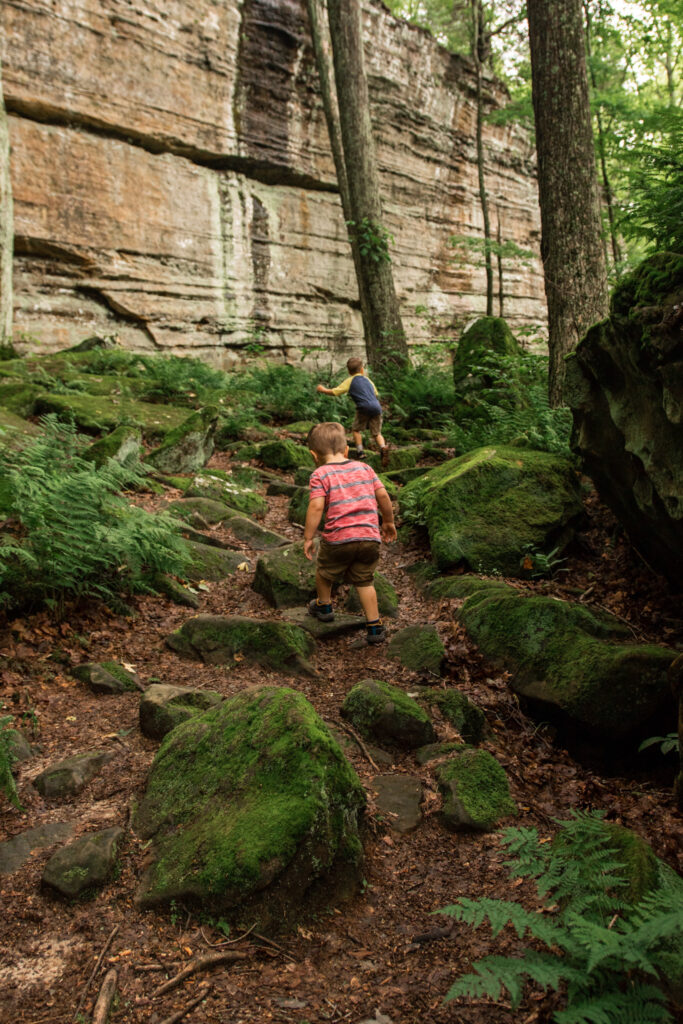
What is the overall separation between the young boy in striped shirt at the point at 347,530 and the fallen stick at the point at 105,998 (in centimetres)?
300

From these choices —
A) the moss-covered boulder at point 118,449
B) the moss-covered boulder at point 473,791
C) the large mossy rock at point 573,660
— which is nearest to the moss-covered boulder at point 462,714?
the moss-covered boulder at point 473,791

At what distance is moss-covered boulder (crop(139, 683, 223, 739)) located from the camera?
144 inches

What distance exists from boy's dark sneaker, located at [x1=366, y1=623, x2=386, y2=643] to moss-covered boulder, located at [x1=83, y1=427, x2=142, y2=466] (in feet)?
11.1

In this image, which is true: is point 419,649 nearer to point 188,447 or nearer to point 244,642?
point 244,642

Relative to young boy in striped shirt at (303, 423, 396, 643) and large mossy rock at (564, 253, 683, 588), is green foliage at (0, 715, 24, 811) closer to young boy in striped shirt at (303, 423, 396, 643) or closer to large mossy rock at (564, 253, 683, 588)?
young boy in striped shirt at (303, 423, 396, 643)

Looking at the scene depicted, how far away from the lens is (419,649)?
479 centimetres

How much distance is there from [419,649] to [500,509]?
1884 millimetres

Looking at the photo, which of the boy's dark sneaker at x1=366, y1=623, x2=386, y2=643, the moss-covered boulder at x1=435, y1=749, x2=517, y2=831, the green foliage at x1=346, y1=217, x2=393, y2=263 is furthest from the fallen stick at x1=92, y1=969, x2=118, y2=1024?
the green foliage at x1=346, y1=217, x2=393, y2=263

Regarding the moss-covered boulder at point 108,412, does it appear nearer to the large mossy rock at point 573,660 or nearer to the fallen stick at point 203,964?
the large mossy rock at point 573,660

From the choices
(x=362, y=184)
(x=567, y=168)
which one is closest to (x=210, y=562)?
(x=567, y=168)

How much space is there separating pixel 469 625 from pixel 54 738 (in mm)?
2766

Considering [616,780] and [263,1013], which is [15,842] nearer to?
[263,1013]

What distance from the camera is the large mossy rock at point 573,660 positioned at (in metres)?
3.68

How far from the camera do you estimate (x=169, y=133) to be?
634 inches
